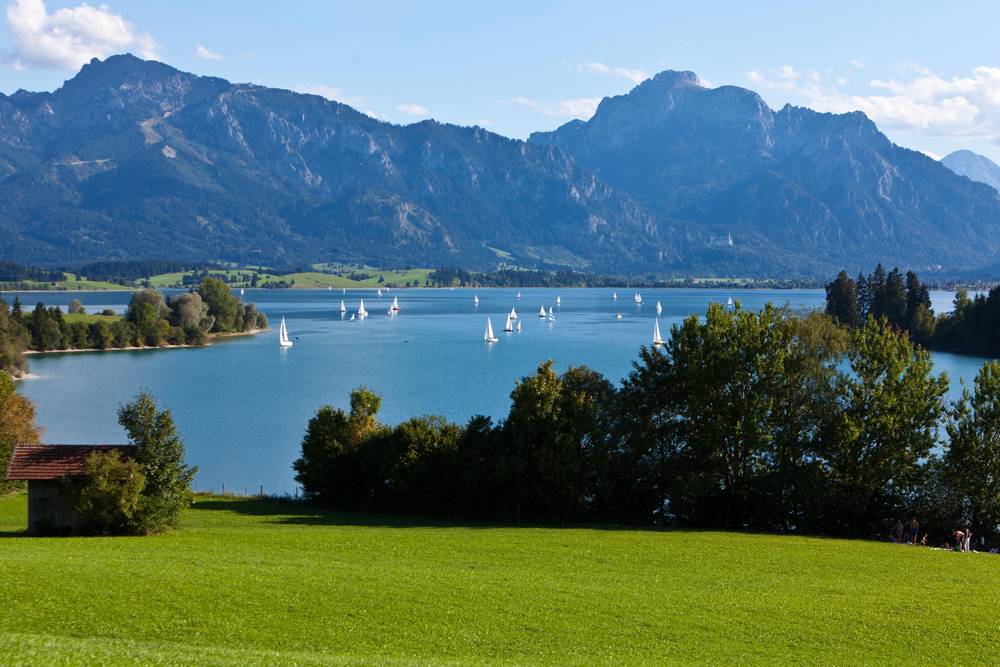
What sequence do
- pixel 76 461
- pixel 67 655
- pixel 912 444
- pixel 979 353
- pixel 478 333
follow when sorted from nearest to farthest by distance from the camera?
pixel 67 655
pixel 76 461
pixel 912 444
pixel 979 353
pixel 478 333

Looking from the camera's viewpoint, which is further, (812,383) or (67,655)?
(812,383)

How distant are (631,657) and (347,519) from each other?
1888cm

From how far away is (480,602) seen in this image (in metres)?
16.9

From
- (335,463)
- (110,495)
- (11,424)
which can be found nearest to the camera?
(110,495)

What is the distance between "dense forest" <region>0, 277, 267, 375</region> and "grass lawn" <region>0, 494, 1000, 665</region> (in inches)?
3128

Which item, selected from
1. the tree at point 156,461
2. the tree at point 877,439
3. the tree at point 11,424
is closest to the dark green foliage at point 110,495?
the tree at point 156,461

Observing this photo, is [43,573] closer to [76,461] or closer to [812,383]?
[76,461]

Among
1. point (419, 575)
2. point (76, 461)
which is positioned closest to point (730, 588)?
point (419, 575)

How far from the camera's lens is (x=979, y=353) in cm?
9856

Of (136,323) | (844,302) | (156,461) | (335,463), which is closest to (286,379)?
(136,323)

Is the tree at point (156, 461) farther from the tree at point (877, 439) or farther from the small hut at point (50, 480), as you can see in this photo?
the tree at point (877, 439)

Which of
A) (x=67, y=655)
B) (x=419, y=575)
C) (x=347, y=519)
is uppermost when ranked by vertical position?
(x=67, y=655)

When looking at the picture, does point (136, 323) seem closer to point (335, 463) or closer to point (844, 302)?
point (335, 463)

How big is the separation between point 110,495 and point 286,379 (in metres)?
58.0
